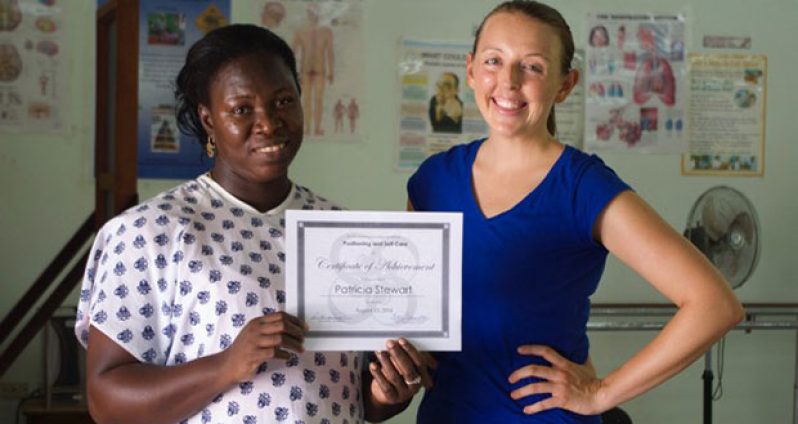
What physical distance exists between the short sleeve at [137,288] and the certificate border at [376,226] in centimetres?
21

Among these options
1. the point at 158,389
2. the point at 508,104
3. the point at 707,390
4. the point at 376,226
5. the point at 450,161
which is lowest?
the point at 707,390

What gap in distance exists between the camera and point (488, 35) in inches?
62.6

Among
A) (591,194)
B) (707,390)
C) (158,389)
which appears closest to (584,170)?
(591,194)

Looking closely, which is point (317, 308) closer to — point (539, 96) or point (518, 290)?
point (518, 290)

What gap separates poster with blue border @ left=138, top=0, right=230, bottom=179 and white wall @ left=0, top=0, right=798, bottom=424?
93 millimetres

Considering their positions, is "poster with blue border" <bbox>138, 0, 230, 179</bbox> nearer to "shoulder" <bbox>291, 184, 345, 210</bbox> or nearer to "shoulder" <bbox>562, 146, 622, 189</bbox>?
"shoulder" <bbox>291, 184, 345, 210</bbox>

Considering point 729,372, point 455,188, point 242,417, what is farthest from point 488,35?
point 729,372

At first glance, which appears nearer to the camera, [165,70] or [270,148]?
[270,148]

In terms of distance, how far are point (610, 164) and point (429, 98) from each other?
934 mm

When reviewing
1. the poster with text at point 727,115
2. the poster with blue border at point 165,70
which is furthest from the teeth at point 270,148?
the poster with text at point 727,115

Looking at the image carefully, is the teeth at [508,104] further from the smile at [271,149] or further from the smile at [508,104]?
the smile at [271,149]

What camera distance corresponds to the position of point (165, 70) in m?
3.86

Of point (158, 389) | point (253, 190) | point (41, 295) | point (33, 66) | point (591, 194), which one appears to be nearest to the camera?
point (158, 389)

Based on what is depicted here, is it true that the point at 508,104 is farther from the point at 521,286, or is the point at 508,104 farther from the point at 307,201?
the point at 307,201
